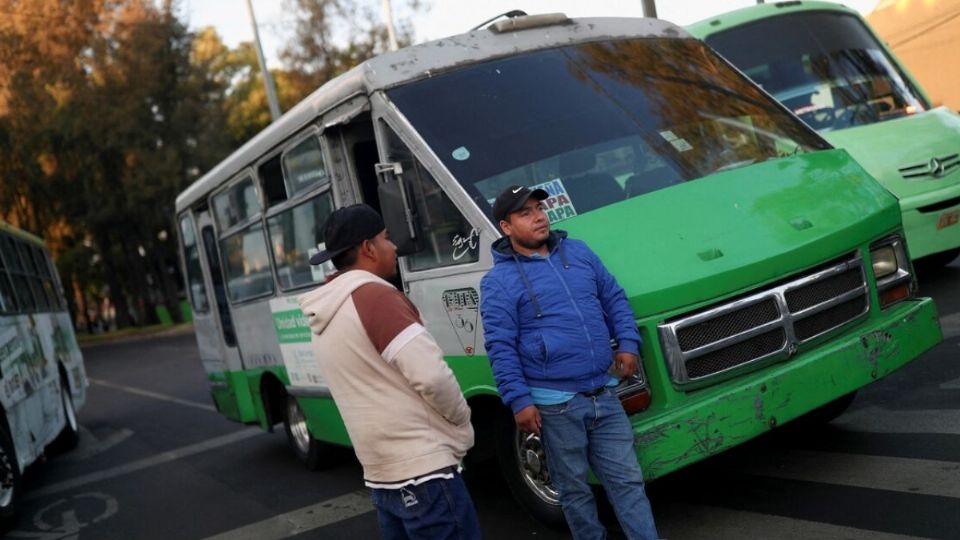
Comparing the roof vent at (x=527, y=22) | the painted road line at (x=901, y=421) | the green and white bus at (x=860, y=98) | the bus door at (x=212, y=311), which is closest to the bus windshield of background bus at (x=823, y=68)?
the green and white bus at (x=860, y=98)

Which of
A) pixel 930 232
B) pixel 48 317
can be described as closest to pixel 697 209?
pixel 930 232

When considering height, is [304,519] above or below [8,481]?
below

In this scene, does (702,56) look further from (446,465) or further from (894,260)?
(446,465)

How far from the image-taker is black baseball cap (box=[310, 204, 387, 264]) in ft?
13.1

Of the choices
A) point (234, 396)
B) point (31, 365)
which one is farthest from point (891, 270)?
point (31, 365)

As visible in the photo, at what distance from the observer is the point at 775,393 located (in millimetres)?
5516

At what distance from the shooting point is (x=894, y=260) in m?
6.18

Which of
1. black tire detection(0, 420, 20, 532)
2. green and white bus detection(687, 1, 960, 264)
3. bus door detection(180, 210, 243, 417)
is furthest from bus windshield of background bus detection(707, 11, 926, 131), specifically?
black tire detection(0, 420, 20, 532)

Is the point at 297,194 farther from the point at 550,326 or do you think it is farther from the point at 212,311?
the point at 550,326

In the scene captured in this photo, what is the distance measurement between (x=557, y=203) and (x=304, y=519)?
124 inches

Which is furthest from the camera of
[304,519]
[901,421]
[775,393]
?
[304,519]

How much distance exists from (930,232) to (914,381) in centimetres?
271

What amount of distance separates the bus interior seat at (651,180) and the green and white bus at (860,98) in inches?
178

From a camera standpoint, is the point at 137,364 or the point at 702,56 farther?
the point at 137,364
